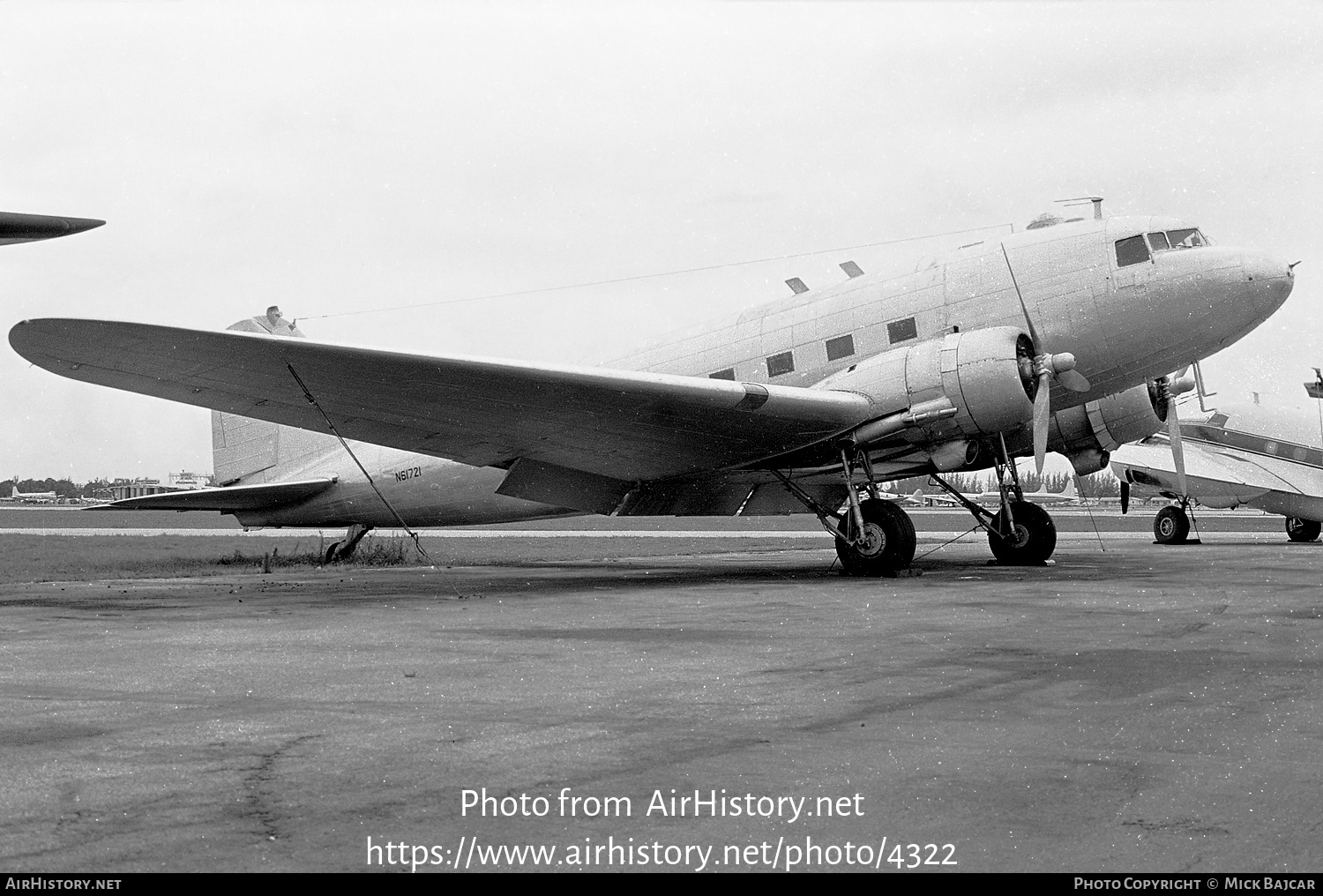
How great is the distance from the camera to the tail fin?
22000mm

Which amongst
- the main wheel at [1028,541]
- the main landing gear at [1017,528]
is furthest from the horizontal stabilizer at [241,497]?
the main wheel at [1028,541]

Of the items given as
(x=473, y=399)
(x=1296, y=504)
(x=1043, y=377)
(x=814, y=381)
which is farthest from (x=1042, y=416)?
(x=1296, y=504)

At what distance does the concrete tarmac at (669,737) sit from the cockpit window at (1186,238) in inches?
248

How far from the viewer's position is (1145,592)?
12508 millimetres

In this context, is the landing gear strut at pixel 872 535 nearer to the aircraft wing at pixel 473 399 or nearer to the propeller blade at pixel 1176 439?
the aircraft wing at pixel 473 399

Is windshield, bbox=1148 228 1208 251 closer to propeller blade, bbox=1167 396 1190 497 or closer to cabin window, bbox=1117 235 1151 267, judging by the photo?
cabin window, bbox=1117 235 1151 267

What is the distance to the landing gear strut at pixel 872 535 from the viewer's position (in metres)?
15.3

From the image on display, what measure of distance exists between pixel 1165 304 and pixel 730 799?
13.3m

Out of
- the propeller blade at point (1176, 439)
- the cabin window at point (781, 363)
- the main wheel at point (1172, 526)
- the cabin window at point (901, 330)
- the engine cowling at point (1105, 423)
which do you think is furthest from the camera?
the main wheel at point (1172, 526)

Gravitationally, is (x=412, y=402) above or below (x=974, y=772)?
above

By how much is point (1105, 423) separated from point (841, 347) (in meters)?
5.95

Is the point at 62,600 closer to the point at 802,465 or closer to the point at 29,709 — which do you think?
the point at 29,709

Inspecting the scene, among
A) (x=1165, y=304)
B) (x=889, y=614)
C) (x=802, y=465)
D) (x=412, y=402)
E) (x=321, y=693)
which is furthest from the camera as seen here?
(x=802, y=465)
